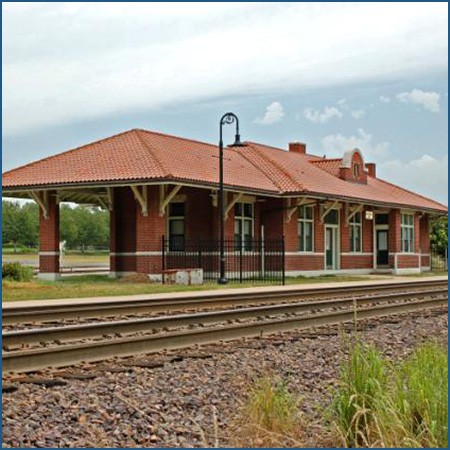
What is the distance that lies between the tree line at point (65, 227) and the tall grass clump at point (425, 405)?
7478 cm

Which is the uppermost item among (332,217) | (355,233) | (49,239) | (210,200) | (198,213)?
(210,200)

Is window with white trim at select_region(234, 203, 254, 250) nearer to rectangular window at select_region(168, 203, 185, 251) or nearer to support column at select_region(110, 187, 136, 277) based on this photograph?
rectangular window at select_region(168, 203, 185, 251)

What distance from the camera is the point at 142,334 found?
1234 cm

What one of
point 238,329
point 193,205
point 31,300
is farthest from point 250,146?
point 238,329

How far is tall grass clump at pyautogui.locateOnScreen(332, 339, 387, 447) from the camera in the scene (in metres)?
5.88

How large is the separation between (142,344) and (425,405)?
5.13 m

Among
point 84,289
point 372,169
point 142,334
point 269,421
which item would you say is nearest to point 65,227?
point 372,169

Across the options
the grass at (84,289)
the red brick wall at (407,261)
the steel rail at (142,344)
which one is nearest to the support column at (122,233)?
the grass at (84,289)

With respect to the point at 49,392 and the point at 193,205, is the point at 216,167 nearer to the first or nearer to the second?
the point at 193,205

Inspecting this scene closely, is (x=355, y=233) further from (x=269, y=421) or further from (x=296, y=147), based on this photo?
(x=269, y=421)

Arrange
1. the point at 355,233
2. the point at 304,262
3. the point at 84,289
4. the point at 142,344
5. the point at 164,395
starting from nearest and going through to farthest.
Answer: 1. the point at 164,395
2. the point at 142,344
3. the point at 84,289
4. the point at 304,262
5. the point at 355,233

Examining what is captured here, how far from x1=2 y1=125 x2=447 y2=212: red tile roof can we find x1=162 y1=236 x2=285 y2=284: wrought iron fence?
2.30 meters

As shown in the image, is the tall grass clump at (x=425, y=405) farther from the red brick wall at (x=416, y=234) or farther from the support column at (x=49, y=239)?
the red brick wall at (x=416, y=234)

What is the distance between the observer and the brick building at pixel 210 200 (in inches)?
1175
